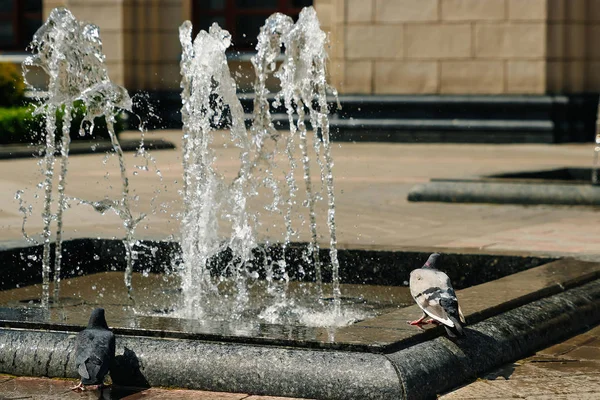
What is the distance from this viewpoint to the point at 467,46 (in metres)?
21.5

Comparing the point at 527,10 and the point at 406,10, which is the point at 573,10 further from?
the point at 406,10

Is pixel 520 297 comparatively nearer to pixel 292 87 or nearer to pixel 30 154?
pixel 292 87

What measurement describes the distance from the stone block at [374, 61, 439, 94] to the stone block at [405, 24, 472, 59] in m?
0.17

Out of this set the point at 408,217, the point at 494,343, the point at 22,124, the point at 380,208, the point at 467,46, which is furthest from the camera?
the point at 467,46

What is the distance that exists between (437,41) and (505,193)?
967 centimetres

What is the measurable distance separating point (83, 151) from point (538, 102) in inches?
283

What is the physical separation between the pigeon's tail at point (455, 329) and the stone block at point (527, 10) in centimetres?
1594

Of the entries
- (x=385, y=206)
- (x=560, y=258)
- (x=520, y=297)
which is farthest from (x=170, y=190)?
(x=520, y=297)

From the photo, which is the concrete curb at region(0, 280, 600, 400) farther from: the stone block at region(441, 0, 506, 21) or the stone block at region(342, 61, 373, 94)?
the stone block at region(342, 61, 373, 94)

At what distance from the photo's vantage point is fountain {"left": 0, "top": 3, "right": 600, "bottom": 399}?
532cm

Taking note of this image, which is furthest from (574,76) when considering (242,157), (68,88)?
(68,88)

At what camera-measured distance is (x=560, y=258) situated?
7.81 m

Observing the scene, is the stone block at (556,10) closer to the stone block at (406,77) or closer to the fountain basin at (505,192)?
the stone block at (406,77)

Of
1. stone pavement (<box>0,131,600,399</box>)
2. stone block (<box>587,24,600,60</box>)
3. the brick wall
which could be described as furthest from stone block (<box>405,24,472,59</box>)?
stone pavement (<box>0,131,600,399</box>)
